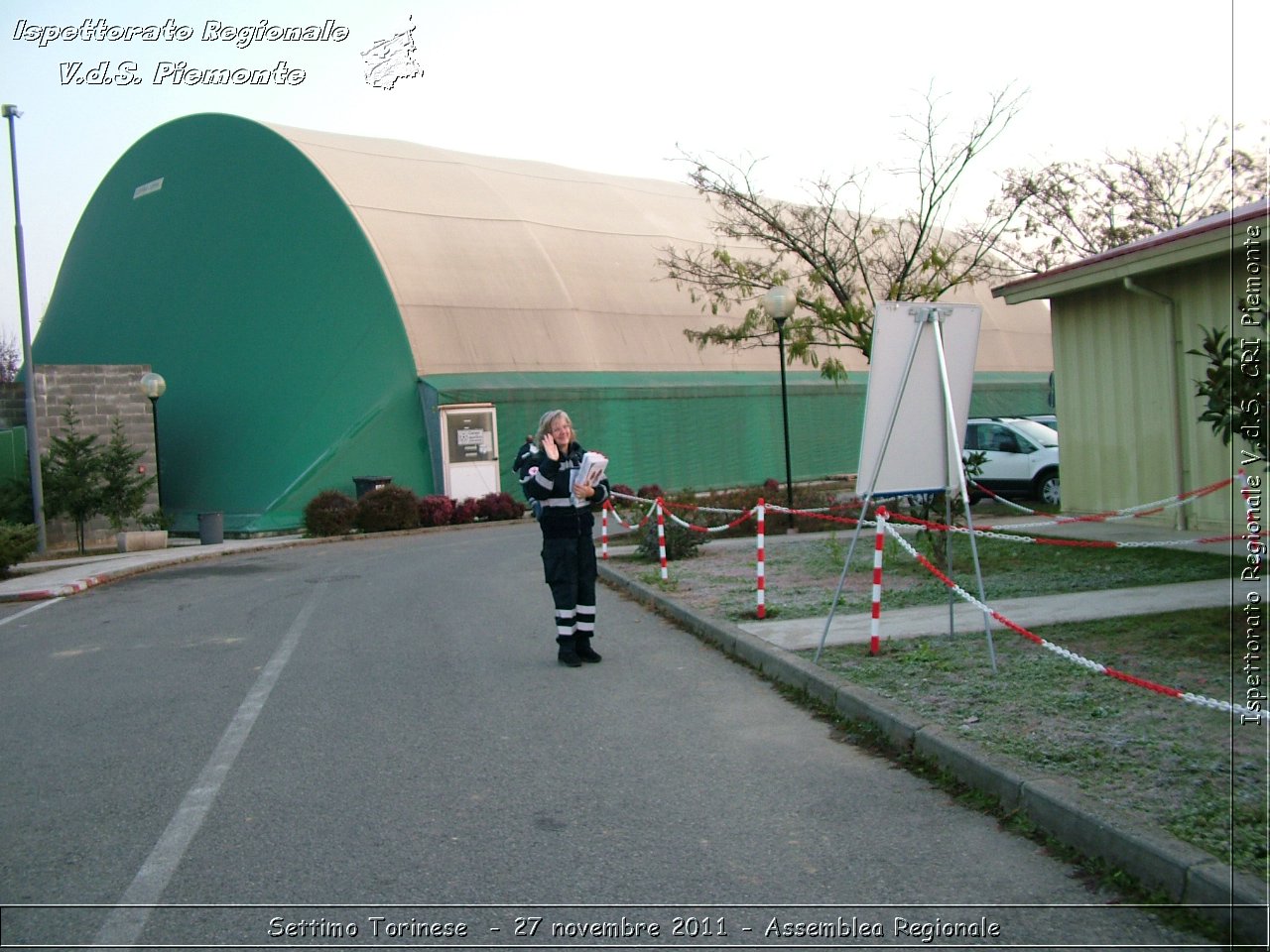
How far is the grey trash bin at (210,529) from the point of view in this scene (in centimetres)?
2605

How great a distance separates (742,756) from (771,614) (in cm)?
413

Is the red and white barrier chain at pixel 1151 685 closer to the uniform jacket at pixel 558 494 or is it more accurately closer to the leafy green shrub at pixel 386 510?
the uniform jacket at pixel 558 494

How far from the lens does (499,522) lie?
2856 cm

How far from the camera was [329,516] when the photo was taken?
25969 millimetres

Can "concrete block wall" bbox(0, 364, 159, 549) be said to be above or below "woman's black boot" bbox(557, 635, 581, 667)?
above

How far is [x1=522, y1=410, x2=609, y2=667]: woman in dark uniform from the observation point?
9.03 metres

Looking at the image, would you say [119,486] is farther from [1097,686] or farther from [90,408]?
[1097,686]

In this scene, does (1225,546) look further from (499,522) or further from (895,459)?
(499,522)

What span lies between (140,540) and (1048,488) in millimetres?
19217

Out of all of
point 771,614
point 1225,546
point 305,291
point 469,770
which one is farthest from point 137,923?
point 305,291

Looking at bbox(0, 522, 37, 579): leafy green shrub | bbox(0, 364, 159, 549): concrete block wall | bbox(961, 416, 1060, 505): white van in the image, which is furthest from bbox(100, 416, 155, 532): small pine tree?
bbox(961, 416, 1060, 505): white van

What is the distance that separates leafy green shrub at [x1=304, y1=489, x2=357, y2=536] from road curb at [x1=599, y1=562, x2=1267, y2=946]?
64.2 ft

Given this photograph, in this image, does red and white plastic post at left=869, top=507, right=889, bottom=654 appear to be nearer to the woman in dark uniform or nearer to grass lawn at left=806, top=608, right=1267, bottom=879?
grass lawn at left=806, top=608, right=1267, bottom=879

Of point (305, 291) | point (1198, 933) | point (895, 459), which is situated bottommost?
point (1198, 933)
